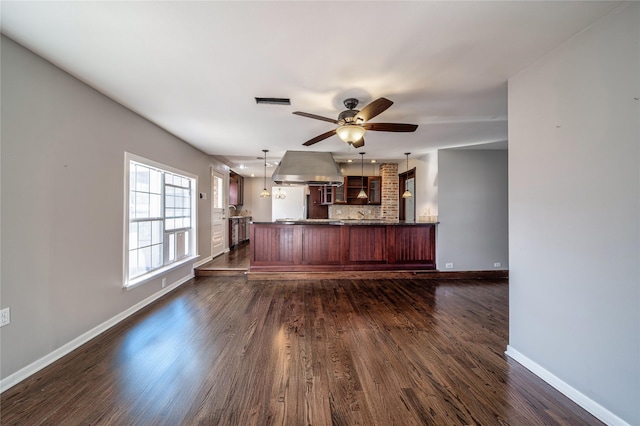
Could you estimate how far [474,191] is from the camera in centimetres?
477

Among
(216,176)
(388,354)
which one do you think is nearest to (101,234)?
(388,354)

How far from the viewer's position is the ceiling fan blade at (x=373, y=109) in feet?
6.82

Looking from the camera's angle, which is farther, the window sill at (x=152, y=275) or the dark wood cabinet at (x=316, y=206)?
the dark wood cabinet at (x=316, y=206)

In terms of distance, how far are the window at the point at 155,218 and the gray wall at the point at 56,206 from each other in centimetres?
29

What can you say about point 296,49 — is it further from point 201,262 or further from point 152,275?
point 201,262

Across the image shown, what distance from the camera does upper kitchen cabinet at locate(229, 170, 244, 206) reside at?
7473 mm

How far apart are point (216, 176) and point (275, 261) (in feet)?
9.53

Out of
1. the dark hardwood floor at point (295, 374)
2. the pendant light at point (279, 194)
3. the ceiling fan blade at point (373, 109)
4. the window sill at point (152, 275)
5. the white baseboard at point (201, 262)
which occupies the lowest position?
the dark hardwood floor at point (295, 374)

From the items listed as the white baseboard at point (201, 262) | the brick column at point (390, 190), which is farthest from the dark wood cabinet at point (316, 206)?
the white baseboard at point (201, 262)

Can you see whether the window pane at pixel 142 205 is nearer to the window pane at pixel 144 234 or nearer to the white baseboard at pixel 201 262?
the window pane at pixel 144 234

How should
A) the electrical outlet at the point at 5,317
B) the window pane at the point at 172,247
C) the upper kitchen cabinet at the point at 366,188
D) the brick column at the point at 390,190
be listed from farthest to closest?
the upper kitchen cabinet at the point at 366,188
the brick column at the point at 390,190
the window pane at the point at 172,247
the electrical outlet at the point at 5,317

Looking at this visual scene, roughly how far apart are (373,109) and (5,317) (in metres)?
3.28

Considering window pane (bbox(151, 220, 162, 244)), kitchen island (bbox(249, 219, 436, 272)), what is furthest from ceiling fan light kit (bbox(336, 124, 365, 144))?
window pane (bbox(151, 220, 162, 244))

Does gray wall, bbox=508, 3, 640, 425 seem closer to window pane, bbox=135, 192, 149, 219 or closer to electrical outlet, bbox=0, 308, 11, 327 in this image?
electrical outlet, bbox=0, 308, 11, 327
